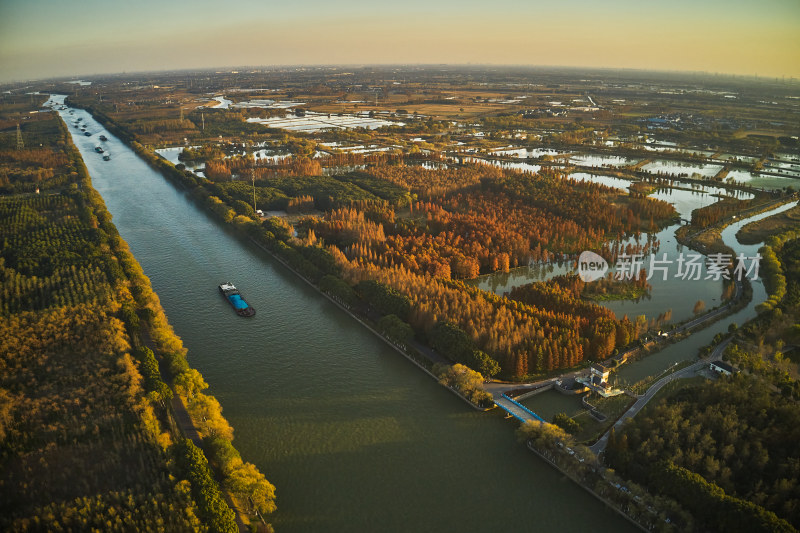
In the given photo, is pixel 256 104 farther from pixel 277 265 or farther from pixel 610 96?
pixel 277 265

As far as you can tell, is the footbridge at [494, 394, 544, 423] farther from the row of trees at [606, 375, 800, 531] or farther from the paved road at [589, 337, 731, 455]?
the row of trees at [606, 375, 800, 531]

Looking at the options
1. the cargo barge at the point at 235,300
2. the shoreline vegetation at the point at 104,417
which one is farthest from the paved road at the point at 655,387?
the cargo barge at the point at 235,300

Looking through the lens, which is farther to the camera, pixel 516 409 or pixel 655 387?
pixel 655 387

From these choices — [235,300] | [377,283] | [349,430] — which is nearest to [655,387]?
[349,430]

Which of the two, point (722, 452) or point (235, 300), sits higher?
point (235, 300)

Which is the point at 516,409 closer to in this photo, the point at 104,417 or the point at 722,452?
the point at 722,452

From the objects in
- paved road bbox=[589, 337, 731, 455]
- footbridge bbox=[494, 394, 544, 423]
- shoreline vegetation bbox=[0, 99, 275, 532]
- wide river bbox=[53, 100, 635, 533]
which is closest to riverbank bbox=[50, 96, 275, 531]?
shoreline vegetation bbox=[0, 99, 275, 532]
